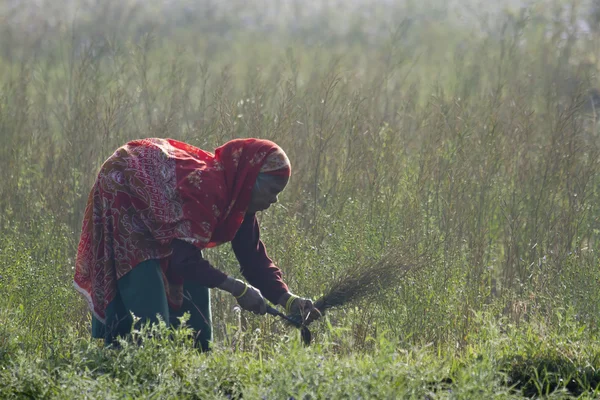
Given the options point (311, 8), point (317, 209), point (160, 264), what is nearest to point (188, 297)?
point (160, 264)

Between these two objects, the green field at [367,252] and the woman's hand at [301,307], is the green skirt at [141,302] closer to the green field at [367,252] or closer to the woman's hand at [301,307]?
the green field at [367,252]

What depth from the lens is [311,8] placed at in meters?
21.2

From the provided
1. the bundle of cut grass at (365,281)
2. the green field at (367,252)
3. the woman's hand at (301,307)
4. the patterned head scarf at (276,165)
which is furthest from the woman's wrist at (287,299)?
the patterned head scarf at (276,165)

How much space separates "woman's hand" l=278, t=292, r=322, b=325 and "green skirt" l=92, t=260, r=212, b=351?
1.45 ft

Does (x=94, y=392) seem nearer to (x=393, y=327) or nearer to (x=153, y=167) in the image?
(x=153, y=167)

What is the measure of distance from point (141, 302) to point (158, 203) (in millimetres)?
472

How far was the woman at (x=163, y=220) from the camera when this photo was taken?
13.3 feet

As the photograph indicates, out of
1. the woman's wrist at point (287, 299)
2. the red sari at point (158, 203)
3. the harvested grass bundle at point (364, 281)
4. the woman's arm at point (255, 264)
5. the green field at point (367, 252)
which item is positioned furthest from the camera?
the harvested grass bundle at point (364, 281)

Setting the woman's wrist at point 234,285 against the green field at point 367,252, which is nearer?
the green field at point 367,252

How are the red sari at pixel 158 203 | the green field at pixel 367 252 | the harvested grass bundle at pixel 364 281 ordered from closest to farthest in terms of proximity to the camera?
the green field at pixel 367 252
the red sari at pixel 158 203
the harvested grass bundle at pixel 364 281

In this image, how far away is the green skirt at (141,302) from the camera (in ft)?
13.5

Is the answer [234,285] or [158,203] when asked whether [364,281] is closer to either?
[234,285]

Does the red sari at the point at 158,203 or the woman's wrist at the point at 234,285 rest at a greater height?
the red sari at the point at 158,203

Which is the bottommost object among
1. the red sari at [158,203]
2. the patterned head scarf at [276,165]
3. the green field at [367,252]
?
the green field at [367,252]
